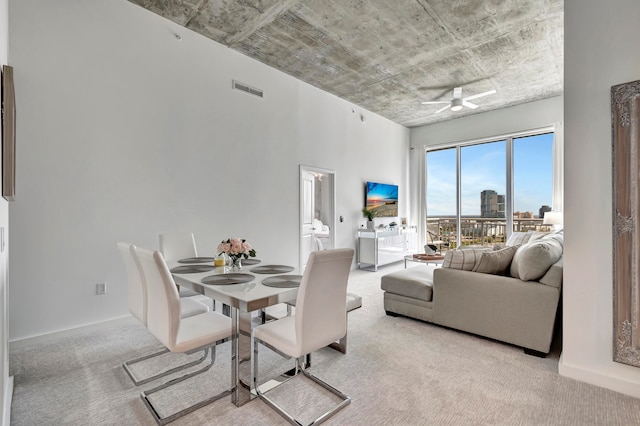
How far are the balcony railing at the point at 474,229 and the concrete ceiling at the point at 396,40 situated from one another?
2.53 m

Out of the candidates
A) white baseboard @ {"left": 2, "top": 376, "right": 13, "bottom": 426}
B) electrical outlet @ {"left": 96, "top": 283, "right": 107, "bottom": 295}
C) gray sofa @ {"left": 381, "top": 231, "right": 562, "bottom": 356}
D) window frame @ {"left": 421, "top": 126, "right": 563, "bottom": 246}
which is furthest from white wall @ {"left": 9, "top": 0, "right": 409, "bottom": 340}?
window frame @ {"left": 421, "top": 126, "right": 563, "bottom": 246}

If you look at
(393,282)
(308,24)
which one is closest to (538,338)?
(393,282)

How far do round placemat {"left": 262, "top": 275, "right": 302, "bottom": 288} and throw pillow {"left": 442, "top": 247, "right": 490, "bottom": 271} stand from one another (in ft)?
5.39

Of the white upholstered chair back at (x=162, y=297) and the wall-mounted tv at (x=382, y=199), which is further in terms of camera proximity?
the wall-mounted tv at (x=382, y=199)

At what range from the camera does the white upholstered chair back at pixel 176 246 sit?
307 centimetres

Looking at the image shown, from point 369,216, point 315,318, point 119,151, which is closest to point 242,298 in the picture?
point 315,318

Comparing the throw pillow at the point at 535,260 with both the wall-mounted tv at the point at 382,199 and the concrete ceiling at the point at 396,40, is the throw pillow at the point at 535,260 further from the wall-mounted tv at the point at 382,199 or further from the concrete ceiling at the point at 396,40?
the wall-mounted tv at the point at 382,199

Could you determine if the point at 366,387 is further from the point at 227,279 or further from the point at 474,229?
the point at 474,229

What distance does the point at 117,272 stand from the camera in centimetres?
320

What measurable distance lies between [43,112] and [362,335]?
3540mm

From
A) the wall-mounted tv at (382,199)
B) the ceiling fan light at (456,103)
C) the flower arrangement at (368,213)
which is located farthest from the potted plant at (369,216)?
the ceiling fan light at (456,103)

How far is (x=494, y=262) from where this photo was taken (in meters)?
2.87

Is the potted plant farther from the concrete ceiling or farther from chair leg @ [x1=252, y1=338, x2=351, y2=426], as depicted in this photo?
chair leg @ [x1=252, y1=338, x2=351, y2=426]

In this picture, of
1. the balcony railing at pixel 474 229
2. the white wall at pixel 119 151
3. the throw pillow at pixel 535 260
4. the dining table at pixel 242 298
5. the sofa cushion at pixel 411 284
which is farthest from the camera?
the balcony railing at pixel 474 229
